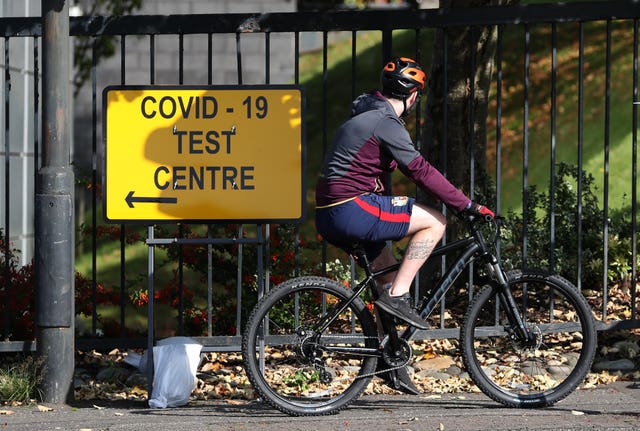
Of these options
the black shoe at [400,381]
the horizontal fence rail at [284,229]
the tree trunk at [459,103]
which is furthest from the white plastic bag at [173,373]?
the tree trunk at [459,103]

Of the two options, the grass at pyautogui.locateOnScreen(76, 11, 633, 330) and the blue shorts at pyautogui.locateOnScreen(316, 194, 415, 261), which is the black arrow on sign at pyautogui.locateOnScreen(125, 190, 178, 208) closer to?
the blue shorts at pyautogui.locateOnScreen(316, 194, 415, 261)

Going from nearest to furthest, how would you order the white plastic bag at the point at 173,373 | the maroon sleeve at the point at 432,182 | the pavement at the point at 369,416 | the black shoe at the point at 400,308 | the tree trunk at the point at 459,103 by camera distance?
the pavement at the point at 369,416
the maroon sleeve at the point at 432,182
the black shoe at the point at 400,308
the white plastic bag at the point at 173,373
the tree trunk at the point at 459,103

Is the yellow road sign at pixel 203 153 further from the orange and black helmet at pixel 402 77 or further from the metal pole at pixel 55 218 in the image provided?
the orange and black helmet at pixel 402 77

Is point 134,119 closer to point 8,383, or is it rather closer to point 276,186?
point 276,186

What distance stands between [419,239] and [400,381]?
91cm

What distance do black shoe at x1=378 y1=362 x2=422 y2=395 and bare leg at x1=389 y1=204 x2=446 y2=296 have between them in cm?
53

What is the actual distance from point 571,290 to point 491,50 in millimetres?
3175

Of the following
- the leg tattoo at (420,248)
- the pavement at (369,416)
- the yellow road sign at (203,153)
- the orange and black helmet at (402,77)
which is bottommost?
the pavement at (369,416)


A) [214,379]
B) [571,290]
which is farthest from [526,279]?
[214,379]

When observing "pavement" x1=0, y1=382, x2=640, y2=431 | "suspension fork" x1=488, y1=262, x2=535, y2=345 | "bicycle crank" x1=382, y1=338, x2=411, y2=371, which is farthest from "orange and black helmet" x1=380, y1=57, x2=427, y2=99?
"pavement" x1=0, y1=382, x2=640, y2=431

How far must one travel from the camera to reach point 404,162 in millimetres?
5980

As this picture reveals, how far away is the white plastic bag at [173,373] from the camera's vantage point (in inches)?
253

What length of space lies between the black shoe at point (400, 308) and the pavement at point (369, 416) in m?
0.49

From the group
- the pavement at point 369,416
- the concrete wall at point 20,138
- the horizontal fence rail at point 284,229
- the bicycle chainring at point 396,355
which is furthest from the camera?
the concrete wall at point 20,138
